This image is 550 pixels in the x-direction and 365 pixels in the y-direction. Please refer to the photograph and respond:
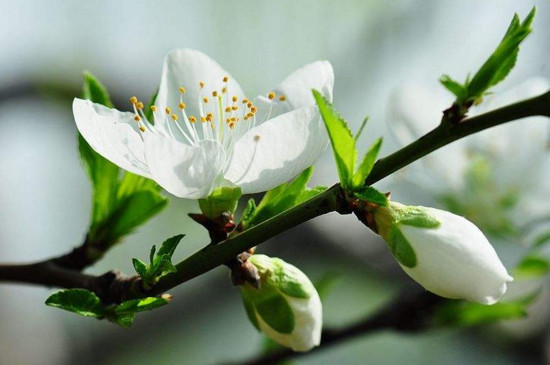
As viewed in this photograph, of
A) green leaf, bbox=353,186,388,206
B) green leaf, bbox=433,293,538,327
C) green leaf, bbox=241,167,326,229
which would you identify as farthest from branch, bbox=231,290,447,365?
green leaf, bbox=353,186,388,206

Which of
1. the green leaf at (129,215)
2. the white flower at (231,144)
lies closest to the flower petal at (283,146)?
the white flower at (231,144)

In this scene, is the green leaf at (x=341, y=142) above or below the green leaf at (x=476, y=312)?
above

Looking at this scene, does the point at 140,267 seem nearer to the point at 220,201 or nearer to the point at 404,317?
the point at 220,201

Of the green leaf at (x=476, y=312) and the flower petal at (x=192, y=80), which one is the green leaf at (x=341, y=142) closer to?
the flower petal at (x=192, y=80)

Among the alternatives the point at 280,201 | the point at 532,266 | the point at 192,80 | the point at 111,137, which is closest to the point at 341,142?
the point at 280,201

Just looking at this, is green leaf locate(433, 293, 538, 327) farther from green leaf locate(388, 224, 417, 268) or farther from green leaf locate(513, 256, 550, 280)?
green leaf locate(388, 224, 417, 268)

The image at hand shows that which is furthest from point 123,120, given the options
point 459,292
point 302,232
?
point 302,232

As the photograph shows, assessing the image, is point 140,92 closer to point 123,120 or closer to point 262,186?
point 123,120

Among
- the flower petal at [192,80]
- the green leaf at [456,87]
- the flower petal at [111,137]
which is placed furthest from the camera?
the flower petal at [192,80]
